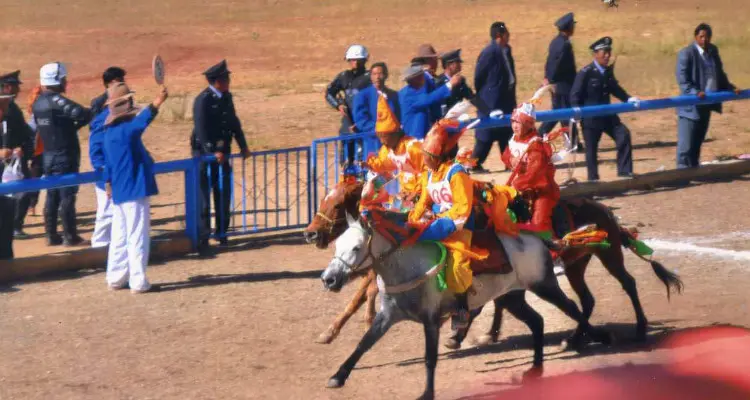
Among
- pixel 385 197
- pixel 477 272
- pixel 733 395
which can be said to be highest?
pixel 385 197

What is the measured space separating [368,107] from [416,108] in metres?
0.75

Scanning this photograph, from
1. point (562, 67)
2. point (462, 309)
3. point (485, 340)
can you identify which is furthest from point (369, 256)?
point (562, 67)

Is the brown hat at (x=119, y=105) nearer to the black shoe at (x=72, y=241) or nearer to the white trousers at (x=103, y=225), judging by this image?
the white trousers at (x=103, y=225)

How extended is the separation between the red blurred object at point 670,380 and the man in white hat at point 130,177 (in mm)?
4157

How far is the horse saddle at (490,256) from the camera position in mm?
8547

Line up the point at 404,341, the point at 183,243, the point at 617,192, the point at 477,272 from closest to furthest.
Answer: the point at 477,272, the point at 404,341, the point at 183,243, the point at 617,192

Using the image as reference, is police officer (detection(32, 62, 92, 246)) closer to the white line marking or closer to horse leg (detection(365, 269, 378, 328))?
horse leg (detection(365, 269, 378, 328))

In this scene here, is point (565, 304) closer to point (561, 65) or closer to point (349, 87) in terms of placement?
point (349, 87)

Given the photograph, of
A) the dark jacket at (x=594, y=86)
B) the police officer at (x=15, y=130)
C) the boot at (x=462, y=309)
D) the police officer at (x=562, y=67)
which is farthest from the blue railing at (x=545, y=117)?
the boot at (x=462, y=309)

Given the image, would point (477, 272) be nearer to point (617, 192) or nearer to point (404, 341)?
point (404, 341)

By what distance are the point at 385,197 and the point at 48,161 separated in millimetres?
6185

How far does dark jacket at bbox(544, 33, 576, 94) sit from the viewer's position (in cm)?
1731

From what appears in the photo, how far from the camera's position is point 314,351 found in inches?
384

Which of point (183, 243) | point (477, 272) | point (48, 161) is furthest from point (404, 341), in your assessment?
point (48, 161)
